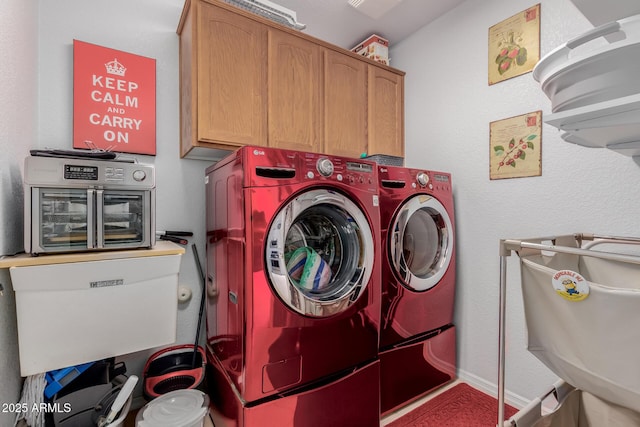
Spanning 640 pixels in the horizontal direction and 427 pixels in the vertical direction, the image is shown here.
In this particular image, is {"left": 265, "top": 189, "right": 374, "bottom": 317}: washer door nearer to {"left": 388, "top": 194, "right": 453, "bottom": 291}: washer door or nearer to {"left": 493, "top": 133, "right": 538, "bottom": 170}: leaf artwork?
{"left": 388, "top": 194, "right": 453, "bottom": 291}: washer door

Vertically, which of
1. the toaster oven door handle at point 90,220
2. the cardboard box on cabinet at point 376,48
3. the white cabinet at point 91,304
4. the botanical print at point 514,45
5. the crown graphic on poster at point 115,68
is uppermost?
the cardboard box on cabinet at point 376,48

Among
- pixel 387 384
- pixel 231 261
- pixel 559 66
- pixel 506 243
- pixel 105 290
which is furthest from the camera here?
pixel 387 384

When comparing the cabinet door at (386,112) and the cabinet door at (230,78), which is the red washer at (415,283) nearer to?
the cabinet door at (386,112)

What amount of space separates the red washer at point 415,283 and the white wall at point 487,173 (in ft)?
0.60

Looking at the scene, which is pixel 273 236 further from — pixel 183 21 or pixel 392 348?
pixel 183 21

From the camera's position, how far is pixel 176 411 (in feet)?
4.57

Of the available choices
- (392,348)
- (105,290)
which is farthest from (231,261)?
(392,348)

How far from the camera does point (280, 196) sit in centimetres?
132

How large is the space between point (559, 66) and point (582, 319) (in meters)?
0.78

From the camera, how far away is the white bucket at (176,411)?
131cm

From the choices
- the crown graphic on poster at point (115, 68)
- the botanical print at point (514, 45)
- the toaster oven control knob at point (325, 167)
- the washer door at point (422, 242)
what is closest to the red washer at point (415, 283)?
the washer door at point (422, 242)

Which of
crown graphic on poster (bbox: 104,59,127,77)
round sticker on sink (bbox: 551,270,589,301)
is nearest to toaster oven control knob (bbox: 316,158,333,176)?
round sticker on sink (bbox: 551,270,589,301)

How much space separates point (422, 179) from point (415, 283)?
699mm

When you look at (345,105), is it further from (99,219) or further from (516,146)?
(99,219)
